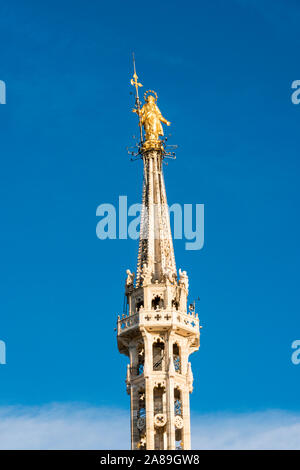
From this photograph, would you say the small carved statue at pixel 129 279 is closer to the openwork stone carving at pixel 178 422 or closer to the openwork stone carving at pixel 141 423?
the openwork stone carving at pixel 141 423

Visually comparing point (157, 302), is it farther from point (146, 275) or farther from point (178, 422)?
point (178, 422)

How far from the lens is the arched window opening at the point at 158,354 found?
12231 centimetres

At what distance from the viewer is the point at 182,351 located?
123 m

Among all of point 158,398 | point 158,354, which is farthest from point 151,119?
point 158,398

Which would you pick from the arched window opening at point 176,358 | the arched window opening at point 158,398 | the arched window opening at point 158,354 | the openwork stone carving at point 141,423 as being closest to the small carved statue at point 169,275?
the arched window opening at point 158,354

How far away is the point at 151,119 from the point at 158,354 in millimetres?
25983

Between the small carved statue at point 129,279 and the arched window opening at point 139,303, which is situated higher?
the small carved statue at point 129,279

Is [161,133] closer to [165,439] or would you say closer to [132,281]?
[132,281]

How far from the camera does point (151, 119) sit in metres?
135

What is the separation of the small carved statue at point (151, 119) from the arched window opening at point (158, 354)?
2318cm

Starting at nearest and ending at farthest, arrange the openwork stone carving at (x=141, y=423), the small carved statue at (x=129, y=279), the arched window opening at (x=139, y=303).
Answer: the openwork stone carving at (x=141, y=423) < the arched window opening at (x=139, y=303) < the small carved statue at (x=129, y=279)

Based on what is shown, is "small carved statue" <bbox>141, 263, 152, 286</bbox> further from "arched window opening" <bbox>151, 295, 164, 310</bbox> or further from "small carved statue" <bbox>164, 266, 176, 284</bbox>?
"arched window opening" <bbox>151, 295, 164, 310</bbox>
